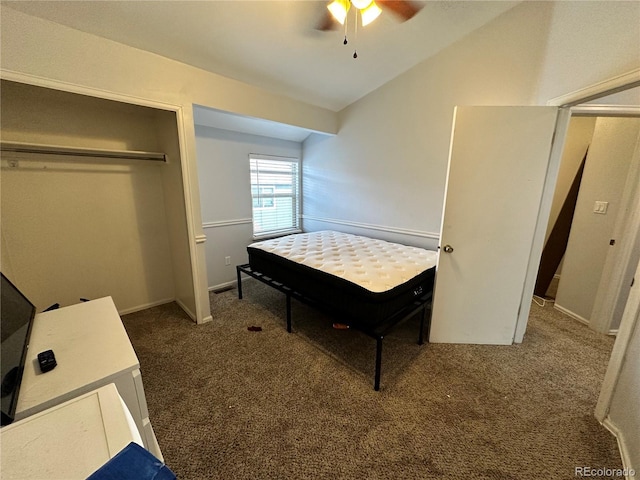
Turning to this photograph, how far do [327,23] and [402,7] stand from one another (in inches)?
21.7

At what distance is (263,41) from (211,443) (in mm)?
2796

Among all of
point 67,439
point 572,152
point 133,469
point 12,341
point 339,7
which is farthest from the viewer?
point 572,152

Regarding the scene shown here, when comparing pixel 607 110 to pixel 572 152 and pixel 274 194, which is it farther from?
pixel 274 194

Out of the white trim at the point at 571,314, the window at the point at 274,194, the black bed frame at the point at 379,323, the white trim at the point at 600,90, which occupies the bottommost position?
the white trim at the point at 571,314

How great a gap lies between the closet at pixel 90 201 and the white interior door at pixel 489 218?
2.41 meters

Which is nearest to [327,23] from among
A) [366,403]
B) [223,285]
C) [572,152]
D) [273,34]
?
[273,34]

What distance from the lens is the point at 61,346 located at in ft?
3.71

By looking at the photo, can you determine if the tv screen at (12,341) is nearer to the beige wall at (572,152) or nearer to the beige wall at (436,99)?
the beige wall at (436,99)

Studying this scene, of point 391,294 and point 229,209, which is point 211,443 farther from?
point 229,209

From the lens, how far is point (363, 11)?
1482 millimetres

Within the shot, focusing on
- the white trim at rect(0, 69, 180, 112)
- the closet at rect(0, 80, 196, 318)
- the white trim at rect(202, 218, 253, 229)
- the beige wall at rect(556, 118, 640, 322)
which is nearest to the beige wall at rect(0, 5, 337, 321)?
the white trim at rect(0, 69, 180, 112)

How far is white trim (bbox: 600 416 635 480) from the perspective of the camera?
4.03 feet

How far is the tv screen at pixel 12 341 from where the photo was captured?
2.64 ft

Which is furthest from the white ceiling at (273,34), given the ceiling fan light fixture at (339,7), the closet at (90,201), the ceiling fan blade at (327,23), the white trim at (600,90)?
the white trim at (600,90)
